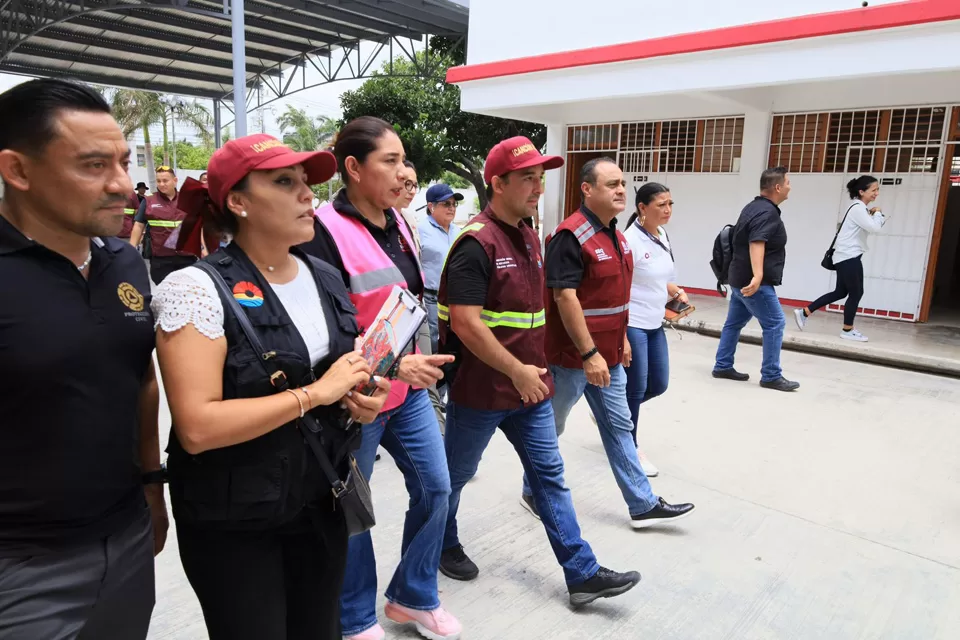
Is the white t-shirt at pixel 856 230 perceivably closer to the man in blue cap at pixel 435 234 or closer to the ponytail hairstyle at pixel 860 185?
the ponytail hairstyle at pixel 860 185

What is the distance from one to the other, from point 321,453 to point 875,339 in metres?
7.62

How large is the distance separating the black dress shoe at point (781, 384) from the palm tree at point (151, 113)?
30.1 metres

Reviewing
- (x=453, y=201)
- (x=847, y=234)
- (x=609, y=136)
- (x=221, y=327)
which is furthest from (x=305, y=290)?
(x=609, y=136)

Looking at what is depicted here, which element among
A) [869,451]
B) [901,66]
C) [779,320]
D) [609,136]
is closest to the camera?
[869,451]

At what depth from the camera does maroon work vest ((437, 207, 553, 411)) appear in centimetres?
252

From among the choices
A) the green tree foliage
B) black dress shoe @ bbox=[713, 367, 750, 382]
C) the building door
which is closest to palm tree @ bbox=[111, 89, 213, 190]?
the green tree foliage

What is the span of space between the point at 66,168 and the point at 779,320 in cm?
570

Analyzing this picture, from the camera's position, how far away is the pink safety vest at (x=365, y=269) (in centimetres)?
216

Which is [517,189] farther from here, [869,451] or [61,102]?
[869,451]

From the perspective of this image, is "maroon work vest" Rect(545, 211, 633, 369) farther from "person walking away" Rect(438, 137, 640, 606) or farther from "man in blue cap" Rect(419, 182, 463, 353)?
"man in blue cap" Rect(419, 182, 463, 353)

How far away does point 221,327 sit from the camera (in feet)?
4.61

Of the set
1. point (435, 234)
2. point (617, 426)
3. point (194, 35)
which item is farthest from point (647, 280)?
point (194, 35)

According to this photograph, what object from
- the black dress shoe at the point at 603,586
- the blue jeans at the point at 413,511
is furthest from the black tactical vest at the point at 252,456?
the black dress shoe at the point at 603,586

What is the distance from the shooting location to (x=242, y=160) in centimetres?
153
